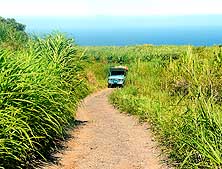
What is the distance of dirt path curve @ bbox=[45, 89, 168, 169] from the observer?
1174 cm

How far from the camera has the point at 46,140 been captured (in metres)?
11.8

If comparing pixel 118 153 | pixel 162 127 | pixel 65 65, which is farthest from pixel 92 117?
pixel 118 153

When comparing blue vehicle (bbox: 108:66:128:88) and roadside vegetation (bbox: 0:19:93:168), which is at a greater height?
roadside vegetation (bbox: 0:19:93:168)

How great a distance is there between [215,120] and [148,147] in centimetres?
443

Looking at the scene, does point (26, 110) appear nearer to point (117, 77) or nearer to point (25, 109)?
point (25, 109)

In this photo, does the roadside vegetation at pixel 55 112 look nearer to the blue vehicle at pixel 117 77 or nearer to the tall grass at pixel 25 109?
the tall grass at pixel 25 109

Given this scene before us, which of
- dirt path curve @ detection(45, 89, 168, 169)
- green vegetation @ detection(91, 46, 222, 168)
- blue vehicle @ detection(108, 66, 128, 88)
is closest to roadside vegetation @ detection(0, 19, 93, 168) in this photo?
dirt path curve @ detection(45, 89, 168, 169)

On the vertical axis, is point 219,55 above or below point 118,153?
above

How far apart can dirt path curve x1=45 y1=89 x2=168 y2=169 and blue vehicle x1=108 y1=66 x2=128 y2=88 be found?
25990 mm

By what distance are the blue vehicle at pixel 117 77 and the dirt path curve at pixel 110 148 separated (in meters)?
26.0

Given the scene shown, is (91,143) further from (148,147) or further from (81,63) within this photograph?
(81,63)

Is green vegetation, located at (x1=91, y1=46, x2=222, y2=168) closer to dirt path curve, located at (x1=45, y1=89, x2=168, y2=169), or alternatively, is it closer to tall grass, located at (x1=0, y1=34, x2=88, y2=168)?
dirt path curve, located at (x1=45, y1=89, x2=168, y2=169)

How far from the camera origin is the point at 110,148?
1351 centimetres

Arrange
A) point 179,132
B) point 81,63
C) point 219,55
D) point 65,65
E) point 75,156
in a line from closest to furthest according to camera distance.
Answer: point 179,132, point 75,156, point 65,65, point 81,63, point 219,55
